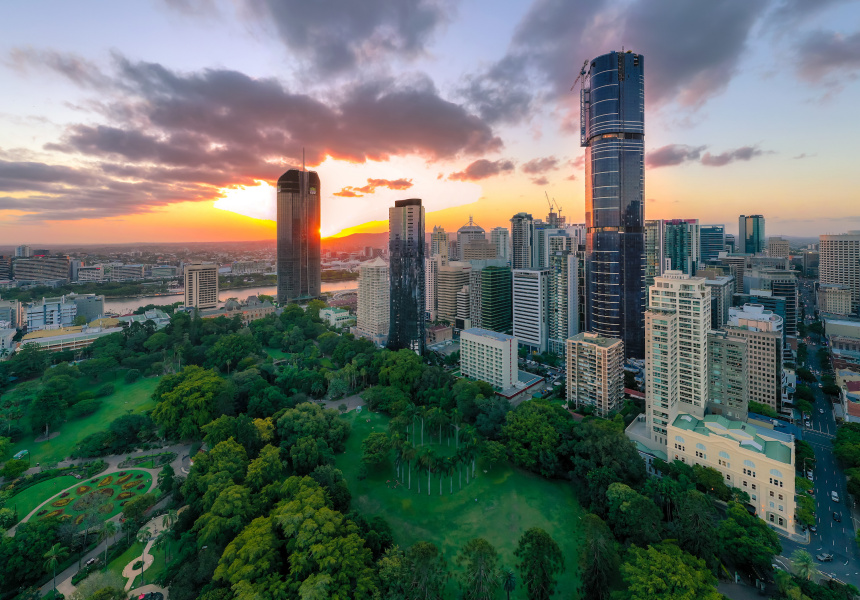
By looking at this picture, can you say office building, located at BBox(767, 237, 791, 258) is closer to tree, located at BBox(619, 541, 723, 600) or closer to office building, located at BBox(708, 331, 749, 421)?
office building, located at BBox(708, 331, 749, 421)

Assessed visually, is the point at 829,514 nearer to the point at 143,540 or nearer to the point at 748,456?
the point at 748,456

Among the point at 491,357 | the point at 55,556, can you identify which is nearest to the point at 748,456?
the point at 491,357

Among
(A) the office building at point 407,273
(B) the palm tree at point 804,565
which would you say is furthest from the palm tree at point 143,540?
(A) the office building at point 407,273

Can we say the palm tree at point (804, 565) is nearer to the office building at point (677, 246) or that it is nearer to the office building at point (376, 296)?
the office building at point (376, 296)

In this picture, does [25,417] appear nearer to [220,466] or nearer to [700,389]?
[220,466]

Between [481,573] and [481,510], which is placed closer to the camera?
[481,573]
